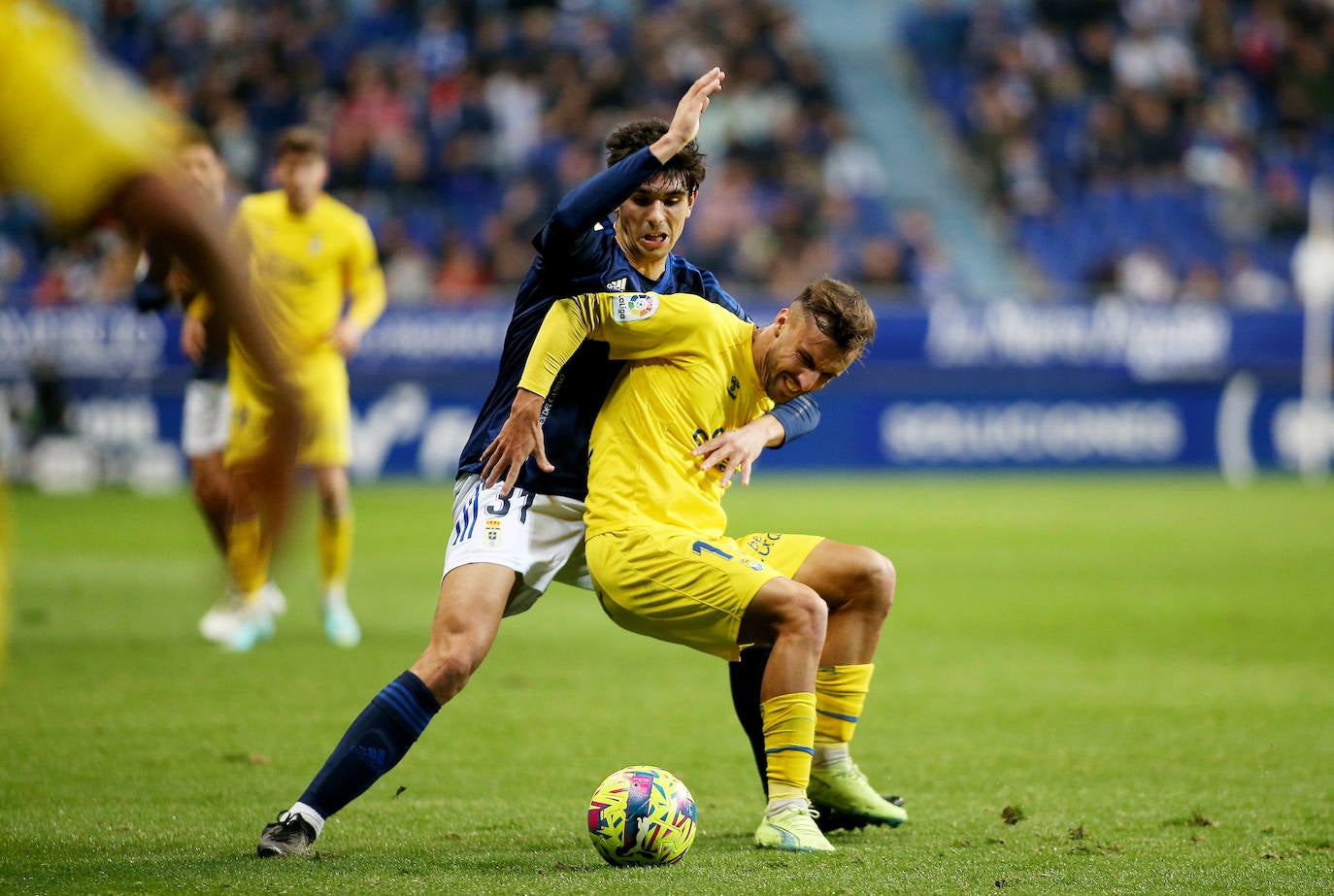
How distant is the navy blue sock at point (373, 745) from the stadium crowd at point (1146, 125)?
18733mm

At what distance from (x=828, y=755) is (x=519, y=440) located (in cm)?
138

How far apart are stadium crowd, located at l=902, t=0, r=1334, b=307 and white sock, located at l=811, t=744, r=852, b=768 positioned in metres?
17.9

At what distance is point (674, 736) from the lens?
6.27 meters

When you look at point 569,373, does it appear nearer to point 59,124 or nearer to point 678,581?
point 678,581

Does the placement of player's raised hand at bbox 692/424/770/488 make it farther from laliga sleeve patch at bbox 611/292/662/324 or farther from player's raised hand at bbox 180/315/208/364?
player's raised hand at bbox 180/315/208/364

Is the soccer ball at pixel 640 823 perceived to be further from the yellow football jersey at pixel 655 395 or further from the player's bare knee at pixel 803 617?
the yellow football jersey at pixel 655 395

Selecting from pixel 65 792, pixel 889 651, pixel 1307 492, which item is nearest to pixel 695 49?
pixel 1307 492

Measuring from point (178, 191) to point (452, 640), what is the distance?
239 cm

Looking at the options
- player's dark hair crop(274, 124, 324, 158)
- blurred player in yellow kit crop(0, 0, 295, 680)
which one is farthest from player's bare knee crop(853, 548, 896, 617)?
player's dark hair crop(274, 124, 324, 158)

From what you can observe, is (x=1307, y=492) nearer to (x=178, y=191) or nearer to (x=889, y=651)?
(x=889, y=651)

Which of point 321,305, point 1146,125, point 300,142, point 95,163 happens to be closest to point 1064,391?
point 1146,125

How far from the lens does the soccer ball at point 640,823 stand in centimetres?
416

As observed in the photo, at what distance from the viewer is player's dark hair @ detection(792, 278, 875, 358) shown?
175 inches

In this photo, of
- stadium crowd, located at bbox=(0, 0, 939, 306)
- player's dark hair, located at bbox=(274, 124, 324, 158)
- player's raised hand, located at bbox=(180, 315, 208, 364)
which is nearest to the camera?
player's raised hand, located at bbox=(180, 315, 208, 364)
